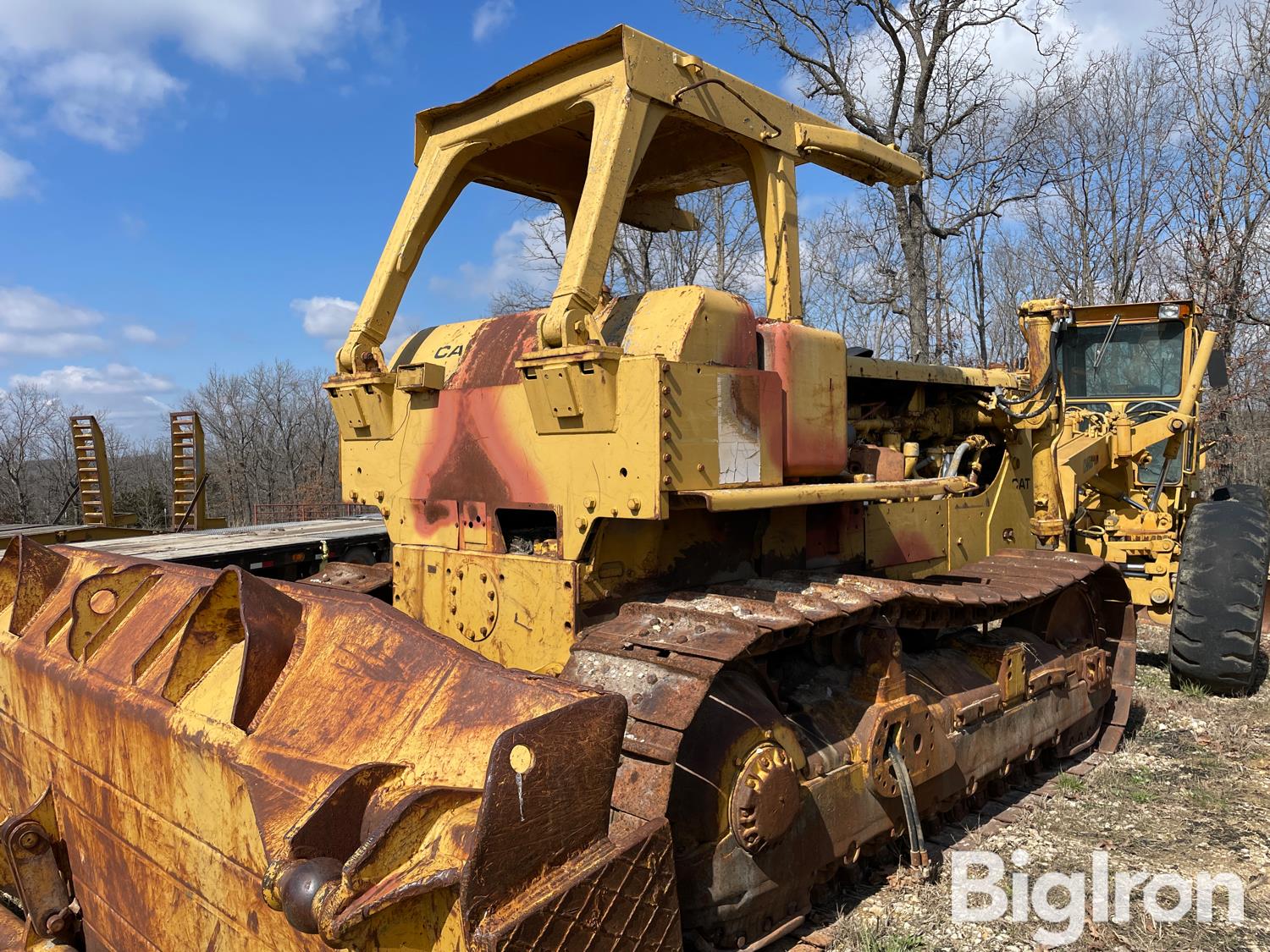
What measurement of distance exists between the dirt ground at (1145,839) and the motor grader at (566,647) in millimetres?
245

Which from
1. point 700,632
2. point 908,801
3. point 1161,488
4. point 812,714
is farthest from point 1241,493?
point 700,632

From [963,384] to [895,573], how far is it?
156 cm

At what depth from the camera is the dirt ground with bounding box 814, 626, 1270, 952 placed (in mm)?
3729

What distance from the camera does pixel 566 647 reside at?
3645mm

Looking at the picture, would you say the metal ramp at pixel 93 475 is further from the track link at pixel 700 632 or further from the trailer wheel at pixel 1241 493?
the trailer wheel at pixel 1241 493

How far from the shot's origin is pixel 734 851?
3.22m

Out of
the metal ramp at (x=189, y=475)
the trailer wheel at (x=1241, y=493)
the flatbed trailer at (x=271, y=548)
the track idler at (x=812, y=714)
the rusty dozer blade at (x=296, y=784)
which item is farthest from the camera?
the metal ramp at (x=189, y=475)

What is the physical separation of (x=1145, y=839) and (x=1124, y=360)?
5618 millimetres

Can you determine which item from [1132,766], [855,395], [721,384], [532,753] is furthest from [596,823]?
[1132,766]

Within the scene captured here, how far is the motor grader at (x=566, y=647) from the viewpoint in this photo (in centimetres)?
238

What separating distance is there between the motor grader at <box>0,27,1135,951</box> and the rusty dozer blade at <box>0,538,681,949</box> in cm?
1

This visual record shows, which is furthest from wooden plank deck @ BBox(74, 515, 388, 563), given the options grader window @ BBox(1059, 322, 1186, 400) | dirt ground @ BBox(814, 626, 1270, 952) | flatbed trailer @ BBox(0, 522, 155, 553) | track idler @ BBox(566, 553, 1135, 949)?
grader window @ BBox(1059, 322, 1186, 400)

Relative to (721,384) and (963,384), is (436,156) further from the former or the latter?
(963,384)

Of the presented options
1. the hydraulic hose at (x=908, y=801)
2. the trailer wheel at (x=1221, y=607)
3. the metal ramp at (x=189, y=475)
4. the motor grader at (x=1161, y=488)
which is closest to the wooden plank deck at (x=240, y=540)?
the metal ramp at (x=189, y=475)
